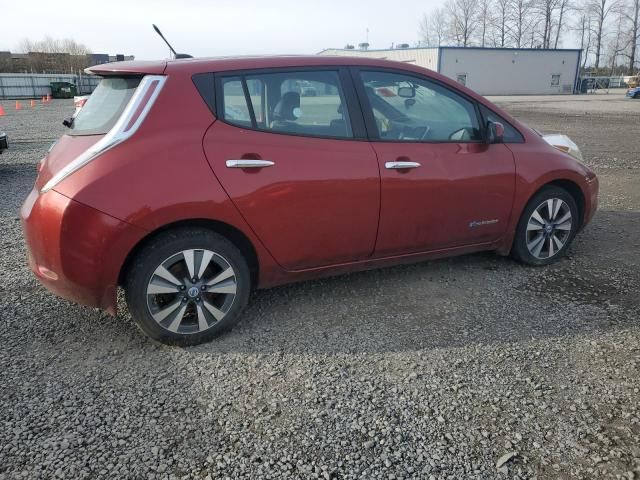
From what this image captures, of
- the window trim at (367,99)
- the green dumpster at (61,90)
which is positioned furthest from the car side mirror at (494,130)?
the green dumpster at (61,90)

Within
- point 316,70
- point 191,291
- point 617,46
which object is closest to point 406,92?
point 316,70

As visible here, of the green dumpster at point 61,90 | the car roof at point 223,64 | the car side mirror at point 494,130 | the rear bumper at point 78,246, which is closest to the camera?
the rear bumper at point 78,246

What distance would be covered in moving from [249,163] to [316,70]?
0.91 metres

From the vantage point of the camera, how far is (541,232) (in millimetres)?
4594

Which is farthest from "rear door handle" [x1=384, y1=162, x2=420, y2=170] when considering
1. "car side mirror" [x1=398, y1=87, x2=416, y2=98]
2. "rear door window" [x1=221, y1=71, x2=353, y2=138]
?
"car side mirror" [x1=398, y1=87, x2=416, y2=98]

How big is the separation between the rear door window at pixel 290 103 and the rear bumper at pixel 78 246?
3.27ft

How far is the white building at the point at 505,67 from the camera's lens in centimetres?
5519

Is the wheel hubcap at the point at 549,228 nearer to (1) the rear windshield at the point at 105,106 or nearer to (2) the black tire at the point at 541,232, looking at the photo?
(2) the black tire at the point at 541,232

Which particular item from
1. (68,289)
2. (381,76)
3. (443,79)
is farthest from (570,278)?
(68,289)

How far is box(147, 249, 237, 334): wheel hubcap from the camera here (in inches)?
126

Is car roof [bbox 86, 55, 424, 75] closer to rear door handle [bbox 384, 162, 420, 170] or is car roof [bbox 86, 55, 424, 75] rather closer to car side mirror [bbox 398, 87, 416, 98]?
car side mirror [bbox 398, 87, 416, 98]

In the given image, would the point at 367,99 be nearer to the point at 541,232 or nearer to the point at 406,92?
the point at 406,92

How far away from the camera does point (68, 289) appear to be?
10.3 ft

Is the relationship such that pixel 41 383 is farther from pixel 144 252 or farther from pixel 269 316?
pixel 269 316
